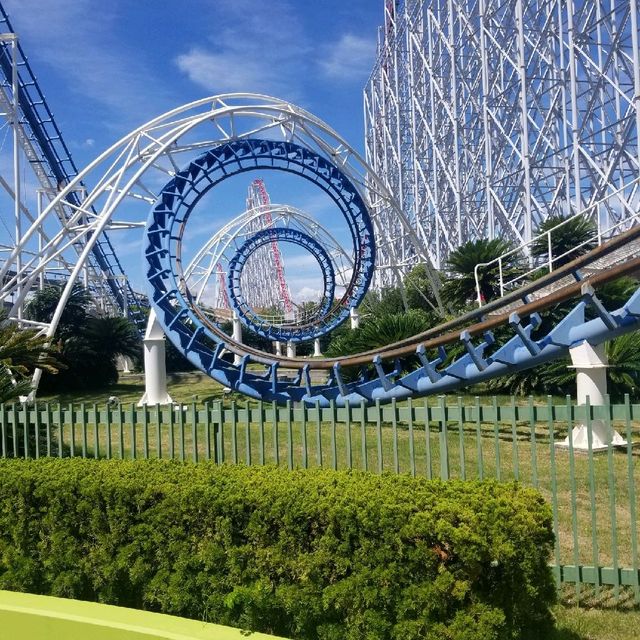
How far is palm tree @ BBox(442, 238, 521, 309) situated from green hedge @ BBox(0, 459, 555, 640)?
577 inches

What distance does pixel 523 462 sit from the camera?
8.96m

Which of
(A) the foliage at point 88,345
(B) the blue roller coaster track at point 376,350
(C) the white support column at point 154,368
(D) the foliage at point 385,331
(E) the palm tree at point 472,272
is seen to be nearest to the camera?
(B) the blue roller coaster track at point 376,350

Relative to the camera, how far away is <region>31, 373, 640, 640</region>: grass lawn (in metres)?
4.43

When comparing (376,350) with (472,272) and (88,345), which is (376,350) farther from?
(88,345)

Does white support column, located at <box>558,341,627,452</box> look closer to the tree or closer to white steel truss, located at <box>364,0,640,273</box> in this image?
white steel truss, located at <box>364,0,640,273</box>

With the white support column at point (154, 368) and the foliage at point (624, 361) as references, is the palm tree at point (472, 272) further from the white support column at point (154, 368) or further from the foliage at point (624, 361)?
the white support column at point (154, 368)

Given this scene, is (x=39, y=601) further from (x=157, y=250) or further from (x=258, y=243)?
(x=258, y=243)

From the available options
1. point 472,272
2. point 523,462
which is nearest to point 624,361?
point 523,462

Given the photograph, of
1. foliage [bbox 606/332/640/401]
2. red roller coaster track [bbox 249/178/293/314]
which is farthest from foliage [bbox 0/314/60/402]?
red roller coaster track [bbox 249/178/293/314]

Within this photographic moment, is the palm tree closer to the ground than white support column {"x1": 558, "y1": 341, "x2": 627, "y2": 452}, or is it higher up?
higher up

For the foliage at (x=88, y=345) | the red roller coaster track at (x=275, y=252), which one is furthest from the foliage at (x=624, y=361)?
the red roller coaster track at (x=275, y=252)

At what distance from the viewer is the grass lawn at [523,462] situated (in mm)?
4434

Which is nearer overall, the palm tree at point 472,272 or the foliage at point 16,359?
the foliage at point 16,359

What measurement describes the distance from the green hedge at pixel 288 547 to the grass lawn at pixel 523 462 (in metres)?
0.71
